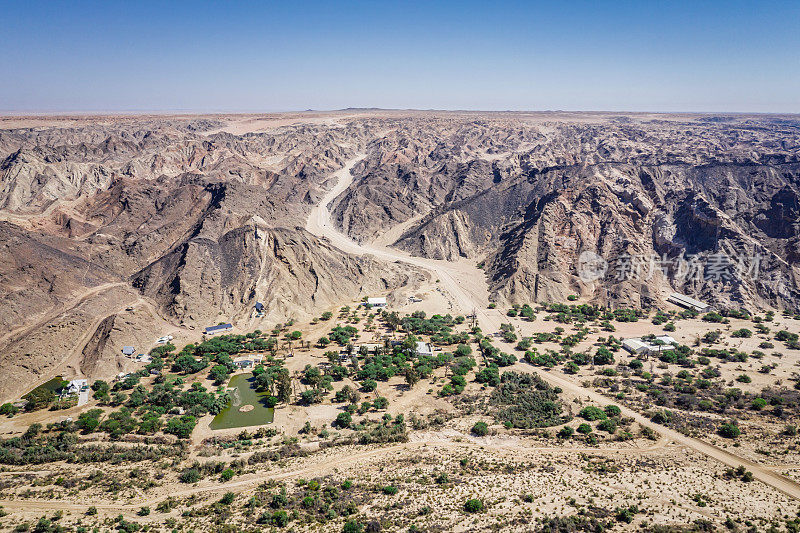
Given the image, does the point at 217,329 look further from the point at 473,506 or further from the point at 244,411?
the point at 473,506

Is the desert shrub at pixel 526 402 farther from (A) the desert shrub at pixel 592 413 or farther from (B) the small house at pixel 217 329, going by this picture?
(B) the small house at pixel 217 329

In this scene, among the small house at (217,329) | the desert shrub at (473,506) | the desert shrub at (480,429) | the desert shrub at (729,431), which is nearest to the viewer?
the desert shrub at (473,506)

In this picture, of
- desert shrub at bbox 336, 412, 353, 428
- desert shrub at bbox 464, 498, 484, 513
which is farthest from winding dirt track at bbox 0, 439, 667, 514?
desert shrub at bbox 464, 498, 484, 513

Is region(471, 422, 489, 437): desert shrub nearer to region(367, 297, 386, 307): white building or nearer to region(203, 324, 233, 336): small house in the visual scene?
region(367, 297, 386, 307): white building

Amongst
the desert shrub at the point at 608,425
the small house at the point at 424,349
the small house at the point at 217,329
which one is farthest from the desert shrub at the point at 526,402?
the small house at the point at 217,329

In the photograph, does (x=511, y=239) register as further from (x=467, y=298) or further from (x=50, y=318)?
(x=50, y=318)
